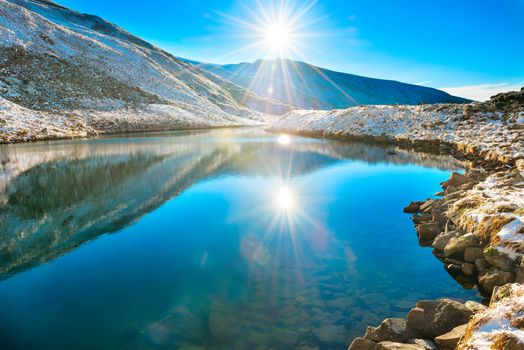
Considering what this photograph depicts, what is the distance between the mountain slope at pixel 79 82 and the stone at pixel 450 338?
60.1m

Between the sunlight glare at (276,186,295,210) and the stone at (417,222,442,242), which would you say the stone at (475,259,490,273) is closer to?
the stone at (417,222,442,242)

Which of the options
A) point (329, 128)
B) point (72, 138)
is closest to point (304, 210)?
point (329, 128)

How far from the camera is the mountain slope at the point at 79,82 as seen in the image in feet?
240

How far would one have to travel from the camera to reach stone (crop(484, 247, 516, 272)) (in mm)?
9836

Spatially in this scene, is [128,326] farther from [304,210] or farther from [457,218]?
[457,218]

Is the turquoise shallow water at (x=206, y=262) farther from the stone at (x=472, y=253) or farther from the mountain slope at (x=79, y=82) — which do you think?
the mountain slope at (x=79, y=82)

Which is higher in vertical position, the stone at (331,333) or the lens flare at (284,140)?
the lens flare at (284,140)

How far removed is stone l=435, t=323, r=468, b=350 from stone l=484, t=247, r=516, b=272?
4.23 metres

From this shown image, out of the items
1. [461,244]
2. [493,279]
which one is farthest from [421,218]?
[493,279]

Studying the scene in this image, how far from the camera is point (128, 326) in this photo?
8.50 m

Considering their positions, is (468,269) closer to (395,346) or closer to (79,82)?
(395,346)

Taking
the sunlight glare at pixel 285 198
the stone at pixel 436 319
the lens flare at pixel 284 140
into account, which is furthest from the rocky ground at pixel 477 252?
the lens flare at pixel 284 140

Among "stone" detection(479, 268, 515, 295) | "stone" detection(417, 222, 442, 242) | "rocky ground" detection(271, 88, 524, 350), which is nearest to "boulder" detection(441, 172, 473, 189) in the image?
"rocky ground" detection(271, 88, 524, 350)

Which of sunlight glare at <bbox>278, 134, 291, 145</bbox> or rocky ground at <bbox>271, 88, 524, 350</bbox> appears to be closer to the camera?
rocky ground at <bbox>271, 88, 524, 350</bbox>
